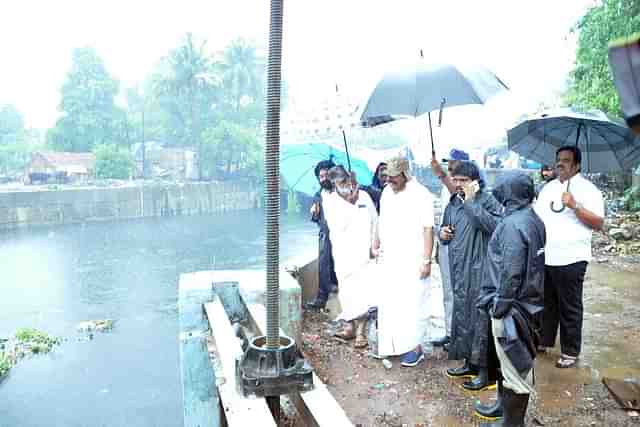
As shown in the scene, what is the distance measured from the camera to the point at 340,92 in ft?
14.0

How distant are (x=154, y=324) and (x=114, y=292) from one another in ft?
15.2

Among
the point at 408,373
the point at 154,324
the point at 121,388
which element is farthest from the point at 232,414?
the point at 154,324

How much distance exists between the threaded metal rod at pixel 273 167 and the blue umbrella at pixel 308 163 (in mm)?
3876

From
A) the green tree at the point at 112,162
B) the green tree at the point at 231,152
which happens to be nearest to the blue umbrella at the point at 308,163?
the green tree at the point at 112,162

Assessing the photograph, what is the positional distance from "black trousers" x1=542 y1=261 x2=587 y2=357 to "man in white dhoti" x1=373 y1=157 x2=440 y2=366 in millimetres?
786

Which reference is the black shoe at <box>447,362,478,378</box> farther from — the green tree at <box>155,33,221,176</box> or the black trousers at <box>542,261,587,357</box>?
the green tree at <box>155,33,221,176</box>

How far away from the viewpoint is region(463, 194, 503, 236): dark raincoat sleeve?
10.3 feet

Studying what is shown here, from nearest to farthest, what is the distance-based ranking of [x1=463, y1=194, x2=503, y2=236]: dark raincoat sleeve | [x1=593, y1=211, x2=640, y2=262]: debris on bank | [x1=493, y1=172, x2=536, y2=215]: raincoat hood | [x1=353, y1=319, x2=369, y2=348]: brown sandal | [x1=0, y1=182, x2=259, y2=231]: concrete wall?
[x1=493, y1=172, x2=536, y2=215]: raincoat hood
[x1=463, y1=194, x2=503, y2=236]: dark raincoat sleeve
[x1=353, y1=319, x2=369, y2=348]: brown sandal
[x1=593, y1=211, x2=640, y2=262]: debris on bank
[x1=0, y1=182, x2=259, y2=231]: concrete wall

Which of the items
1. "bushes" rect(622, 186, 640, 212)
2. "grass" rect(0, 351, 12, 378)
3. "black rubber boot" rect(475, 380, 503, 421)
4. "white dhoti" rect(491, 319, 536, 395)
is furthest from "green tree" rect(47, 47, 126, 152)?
"white dhoti" rect(491, 319, 536, 395)

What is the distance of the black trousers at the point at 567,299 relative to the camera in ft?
11.2

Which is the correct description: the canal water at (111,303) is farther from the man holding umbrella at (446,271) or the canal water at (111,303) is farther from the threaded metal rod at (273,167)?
the threaded metal rod at (273,167)

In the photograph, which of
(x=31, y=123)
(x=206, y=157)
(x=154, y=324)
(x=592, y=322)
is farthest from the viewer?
(x=31, y=123)

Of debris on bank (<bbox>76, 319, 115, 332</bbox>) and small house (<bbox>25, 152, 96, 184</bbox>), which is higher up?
small house (<bbox>25, 152, 96, 184</bbox>)

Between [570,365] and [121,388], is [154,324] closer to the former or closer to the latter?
[121,388]
